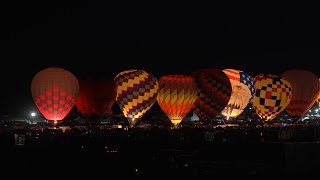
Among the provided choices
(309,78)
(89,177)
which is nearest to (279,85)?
(309,78)

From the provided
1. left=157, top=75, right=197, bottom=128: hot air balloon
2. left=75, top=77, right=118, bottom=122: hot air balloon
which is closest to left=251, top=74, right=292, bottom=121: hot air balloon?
left=157, top=75, right=197, bottom=128: hot air balloon

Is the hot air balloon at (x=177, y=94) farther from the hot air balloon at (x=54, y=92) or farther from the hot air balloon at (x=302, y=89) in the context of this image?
the hot air balloon at (x=302, y=89)

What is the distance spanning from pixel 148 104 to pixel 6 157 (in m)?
28.1

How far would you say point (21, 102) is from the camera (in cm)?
11281

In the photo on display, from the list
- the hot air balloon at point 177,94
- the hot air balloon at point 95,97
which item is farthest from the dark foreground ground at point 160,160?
the hot air balloon at point 177,94

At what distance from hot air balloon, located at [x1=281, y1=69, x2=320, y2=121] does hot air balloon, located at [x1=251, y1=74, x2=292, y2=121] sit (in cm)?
232

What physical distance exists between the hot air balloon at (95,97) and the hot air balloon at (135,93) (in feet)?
9.01

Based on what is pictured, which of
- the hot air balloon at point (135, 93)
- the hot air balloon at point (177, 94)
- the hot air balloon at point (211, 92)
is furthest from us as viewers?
the hot air balloon at point (211, 92)

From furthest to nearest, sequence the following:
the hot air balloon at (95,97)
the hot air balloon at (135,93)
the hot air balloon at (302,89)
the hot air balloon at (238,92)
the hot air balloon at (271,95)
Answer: the hot air balloon at (302,89) < the hot air balloon at (238,92) < the hot air balloon at (271,95) < the hot air balloon at (135,93) < the hot air balloon at (95,97)

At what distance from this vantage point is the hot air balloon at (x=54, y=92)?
1758 inches

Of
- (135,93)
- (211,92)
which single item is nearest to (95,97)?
(135,93)

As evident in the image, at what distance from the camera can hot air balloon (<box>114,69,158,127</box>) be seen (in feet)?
166

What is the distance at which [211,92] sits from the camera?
51219mm

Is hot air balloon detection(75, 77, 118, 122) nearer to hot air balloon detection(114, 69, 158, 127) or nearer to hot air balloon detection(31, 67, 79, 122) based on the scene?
hot air balloon detection(31, 67, 79, 122)
